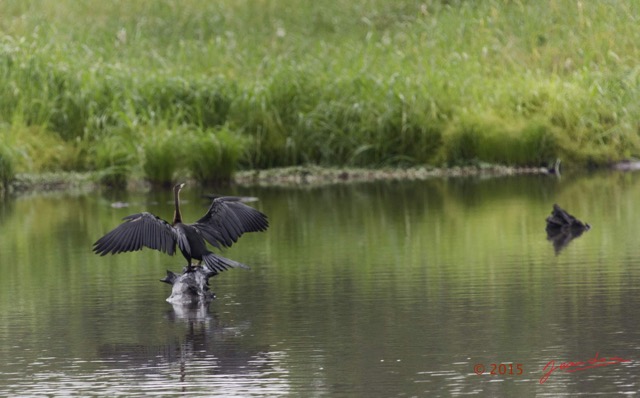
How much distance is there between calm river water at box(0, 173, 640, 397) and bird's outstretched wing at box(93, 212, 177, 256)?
441mm

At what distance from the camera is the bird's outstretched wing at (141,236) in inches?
451

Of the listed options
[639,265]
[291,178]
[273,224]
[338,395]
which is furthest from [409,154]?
[338,395]

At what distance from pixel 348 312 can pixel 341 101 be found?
16.6m

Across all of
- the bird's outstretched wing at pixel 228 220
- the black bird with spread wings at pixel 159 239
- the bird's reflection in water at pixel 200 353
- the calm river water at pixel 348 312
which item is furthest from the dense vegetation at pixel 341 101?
the bird's reflection in water at pixel 200 353

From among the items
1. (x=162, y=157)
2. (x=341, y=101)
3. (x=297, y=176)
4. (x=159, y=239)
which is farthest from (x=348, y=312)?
(x=341, y=101)

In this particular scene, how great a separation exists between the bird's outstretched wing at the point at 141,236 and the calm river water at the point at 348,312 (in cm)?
44

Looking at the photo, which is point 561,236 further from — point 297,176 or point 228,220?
point 297,176

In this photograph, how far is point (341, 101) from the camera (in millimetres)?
26969

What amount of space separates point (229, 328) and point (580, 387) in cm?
309

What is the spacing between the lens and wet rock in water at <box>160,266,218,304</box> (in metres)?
11.5

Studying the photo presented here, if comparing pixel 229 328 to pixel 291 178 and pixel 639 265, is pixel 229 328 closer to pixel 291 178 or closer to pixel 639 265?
pixel 639 265

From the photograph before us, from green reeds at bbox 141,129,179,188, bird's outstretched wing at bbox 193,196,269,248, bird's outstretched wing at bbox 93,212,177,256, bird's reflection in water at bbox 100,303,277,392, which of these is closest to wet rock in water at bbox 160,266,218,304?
bird's outstretched wing at bbox 93,212,177,256

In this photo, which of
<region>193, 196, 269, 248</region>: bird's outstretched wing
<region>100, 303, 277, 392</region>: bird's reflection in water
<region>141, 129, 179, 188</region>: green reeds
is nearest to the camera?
<region>100, 303, 277, 392</region>: bird's reflection in water

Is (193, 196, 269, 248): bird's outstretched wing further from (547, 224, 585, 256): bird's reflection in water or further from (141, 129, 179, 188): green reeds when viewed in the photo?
(141, 129, 179, 188): green reeds
